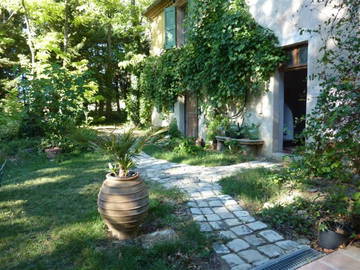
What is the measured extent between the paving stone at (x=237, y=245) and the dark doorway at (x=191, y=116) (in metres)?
5.93

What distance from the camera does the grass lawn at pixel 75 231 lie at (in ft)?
7.06

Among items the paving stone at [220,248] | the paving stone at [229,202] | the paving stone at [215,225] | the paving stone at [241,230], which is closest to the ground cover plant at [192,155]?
the paving stone at [229,202]

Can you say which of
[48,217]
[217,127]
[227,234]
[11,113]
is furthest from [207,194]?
[11,113]

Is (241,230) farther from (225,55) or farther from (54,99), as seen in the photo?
(54,99)

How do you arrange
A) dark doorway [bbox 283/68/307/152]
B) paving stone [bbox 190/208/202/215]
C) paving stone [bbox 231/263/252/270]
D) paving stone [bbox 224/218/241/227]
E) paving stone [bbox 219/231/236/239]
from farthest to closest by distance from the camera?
dark doorway [bbox 283/68/307/152] < paving stone [bbox 190/208/202/215] < paving stone [bbox 224/218/241/227] < paving stone [bbox 219/231/236/239] < paving stone [bbox 231/263/252/270]

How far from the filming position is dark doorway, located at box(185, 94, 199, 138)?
8336 millimetres

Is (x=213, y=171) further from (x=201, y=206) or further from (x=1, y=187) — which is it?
(x=1, y=187)

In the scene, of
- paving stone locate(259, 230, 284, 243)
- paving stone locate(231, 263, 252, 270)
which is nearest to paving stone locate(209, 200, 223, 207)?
paving stone locate(259, 230, 284, 243)

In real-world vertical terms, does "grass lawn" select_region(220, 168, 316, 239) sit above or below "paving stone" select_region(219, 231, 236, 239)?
above

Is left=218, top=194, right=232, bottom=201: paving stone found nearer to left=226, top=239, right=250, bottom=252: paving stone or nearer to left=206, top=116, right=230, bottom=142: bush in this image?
left=226, top=239, right=250, bottom=252: paving stone

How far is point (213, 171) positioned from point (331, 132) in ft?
9.32

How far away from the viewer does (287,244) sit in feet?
7.77

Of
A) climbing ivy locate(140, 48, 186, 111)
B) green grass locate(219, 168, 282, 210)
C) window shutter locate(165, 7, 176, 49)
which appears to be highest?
window shutter locate(165, 7, 176, 49)

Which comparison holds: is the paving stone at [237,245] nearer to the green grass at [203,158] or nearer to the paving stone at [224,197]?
the paving stone at [224,197]
